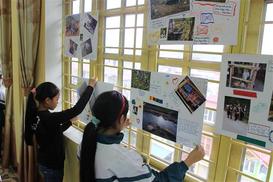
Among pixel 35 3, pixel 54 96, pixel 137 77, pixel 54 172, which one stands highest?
pixel 35 3

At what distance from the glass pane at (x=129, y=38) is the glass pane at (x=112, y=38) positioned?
0.10m

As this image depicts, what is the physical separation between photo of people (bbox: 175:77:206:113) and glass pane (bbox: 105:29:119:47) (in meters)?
0.77

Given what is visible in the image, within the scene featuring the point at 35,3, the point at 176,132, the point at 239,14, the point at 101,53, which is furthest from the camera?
the point at 35,3

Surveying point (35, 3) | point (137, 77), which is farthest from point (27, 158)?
point (137, 77)

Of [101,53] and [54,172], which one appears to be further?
[101,53]

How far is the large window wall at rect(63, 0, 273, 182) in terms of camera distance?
1.12 meters

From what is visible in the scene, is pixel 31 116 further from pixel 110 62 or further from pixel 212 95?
pixel 212 95

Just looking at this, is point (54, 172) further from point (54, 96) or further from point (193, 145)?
point (193, 145)

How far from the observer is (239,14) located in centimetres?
106

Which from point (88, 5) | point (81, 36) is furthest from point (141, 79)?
point (88, 5)

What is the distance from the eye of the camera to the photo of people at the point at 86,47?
1.95 metres

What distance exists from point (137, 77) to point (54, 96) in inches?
25.1

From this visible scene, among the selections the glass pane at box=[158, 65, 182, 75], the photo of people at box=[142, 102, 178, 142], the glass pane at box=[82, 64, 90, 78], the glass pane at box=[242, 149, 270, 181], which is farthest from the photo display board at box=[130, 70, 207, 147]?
the glass pane at box=[82, 64, 90, 78]

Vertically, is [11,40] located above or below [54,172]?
above
